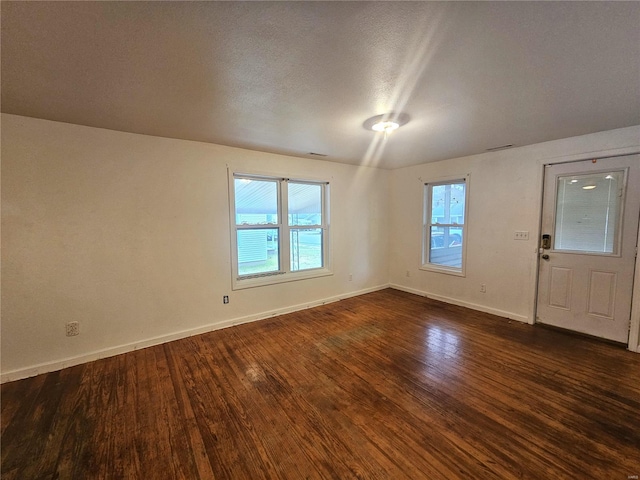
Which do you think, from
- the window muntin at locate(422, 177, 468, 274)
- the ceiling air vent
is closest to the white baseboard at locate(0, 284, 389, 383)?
the window muntin at locate(422, 177, 468, 274)

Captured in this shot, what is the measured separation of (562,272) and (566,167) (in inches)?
51.2

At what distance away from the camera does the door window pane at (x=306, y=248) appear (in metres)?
4.16

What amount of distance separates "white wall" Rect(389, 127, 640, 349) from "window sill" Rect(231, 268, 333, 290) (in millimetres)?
1957

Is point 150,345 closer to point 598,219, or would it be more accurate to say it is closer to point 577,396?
point 577,396

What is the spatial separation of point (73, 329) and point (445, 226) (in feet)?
16.7

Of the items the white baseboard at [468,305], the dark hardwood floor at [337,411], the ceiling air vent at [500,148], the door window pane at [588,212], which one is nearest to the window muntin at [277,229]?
the dark hardwood floor at [337,411]

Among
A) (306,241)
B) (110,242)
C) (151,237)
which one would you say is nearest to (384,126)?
(306,241)

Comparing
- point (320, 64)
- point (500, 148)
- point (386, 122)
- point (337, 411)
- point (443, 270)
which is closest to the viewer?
point (320, 64)

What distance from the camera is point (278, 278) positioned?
→ 3.89 metres

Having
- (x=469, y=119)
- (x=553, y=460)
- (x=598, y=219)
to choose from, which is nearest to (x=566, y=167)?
(x=598, y=219)

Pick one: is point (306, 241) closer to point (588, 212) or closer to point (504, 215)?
point (504, 215)

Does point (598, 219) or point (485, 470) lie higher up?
point (598, 219)

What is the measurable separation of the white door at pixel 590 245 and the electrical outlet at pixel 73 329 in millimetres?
5414

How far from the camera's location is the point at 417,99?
207 centimetres
